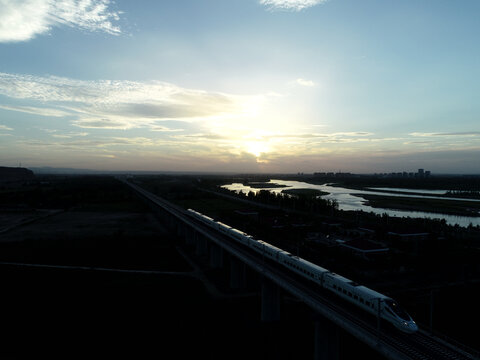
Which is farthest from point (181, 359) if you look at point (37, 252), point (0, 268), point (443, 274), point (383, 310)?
point (37, 252)

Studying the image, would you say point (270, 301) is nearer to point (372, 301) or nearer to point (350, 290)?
point (350, 290)

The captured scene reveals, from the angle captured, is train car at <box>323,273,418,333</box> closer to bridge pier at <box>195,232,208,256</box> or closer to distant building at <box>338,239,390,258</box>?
distant building at <box>338,239,390,258</box>

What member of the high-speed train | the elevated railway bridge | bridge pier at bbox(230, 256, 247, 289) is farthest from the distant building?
the elevated railway bridge

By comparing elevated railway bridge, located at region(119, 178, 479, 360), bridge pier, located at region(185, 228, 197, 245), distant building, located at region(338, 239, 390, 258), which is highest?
elevated railway bridge, located at region(119, 178, 479, 360)

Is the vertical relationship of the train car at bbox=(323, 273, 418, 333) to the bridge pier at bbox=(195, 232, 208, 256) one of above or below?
above

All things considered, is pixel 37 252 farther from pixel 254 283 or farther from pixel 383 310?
pixel 383 310

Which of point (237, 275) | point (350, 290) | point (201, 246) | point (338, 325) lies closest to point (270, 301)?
point (237, 275)
